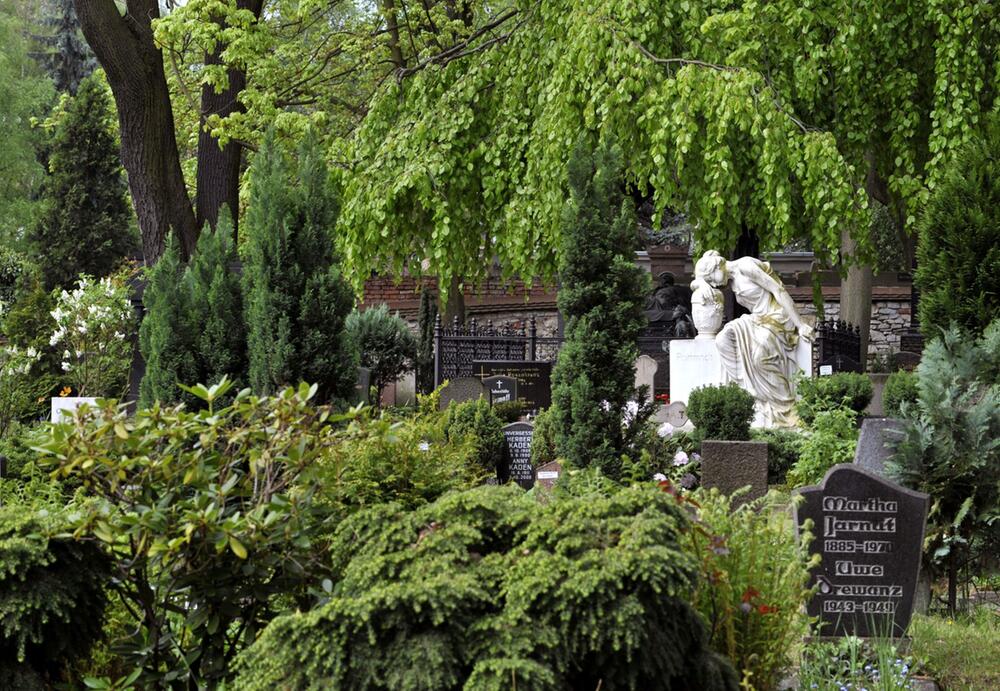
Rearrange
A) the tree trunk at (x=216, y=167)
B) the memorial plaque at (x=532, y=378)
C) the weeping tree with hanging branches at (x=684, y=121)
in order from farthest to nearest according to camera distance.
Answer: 1. the memorial plaque at (x=532, y=378)
2. the tree trunk at (x=216, y=167)
3. the weeping tree with hanging branches at (x=684, y=121)

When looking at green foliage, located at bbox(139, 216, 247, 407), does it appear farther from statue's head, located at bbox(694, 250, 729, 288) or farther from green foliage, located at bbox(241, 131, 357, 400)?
statue's head, located at bbox(694, 250, 729, 288)

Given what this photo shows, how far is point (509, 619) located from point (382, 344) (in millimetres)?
15138

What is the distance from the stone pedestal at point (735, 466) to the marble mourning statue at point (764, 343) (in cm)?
435

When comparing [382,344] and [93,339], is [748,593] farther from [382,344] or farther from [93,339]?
[382,344]

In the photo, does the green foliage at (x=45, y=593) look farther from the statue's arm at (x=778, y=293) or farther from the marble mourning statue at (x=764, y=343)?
the statue's arm at (x=778, y=293)

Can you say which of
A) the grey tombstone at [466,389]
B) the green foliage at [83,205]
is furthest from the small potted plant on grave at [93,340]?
the green foliage at [83,205]

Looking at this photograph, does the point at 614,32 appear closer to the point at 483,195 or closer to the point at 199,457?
the point at 483,195

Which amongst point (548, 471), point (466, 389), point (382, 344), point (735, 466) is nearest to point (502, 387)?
point (466, 389)

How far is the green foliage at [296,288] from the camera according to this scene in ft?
32.2

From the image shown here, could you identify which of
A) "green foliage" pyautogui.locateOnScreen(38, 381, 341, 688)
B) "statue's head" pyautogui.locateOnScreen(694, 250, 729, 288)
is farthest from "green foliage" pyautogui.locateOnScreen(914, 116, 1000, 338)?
"green foliage" pyautogui.locateOnScreen(38, 381, 341, 688)

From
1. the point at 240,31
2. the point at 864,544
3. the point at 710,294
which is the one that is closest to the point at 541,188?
the point at 710,294

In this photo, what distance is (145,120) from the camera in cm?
1488

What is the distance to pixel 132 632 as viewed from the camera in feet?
17.5

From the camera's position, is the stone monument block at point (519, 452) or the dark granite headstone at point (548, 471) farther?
the stone monument block at point (519, 452)
